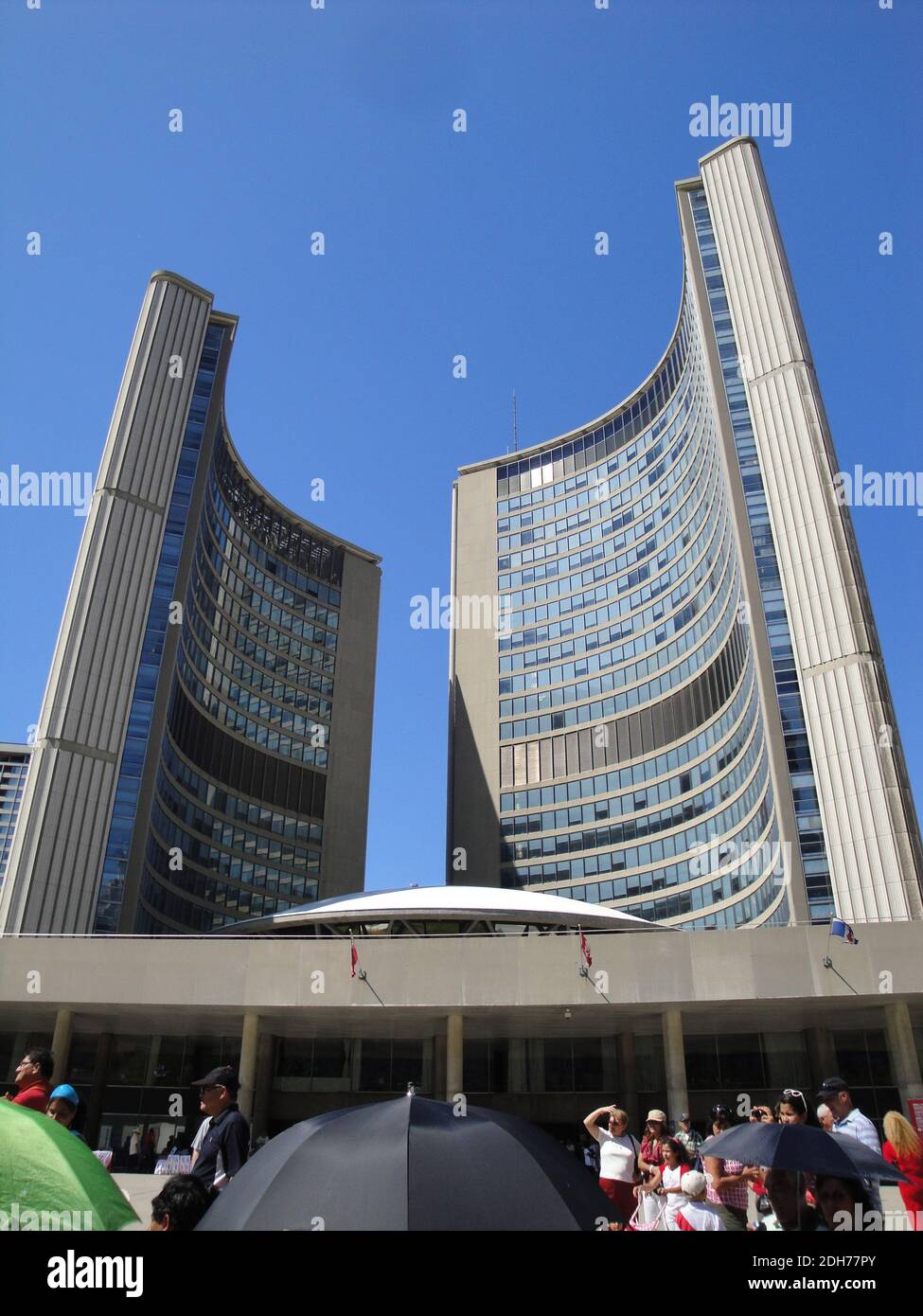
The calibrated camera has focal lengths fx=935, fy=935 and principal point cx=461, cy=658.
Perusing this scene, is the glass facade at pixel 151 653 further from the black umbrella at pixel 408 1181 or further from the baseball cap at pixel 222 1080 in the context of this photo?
the black umbrella at pixel 408 1181

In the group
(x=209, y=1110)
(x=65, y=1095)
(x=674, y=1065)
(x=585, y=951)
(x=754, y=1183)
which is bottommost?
(x=754, y=1183)

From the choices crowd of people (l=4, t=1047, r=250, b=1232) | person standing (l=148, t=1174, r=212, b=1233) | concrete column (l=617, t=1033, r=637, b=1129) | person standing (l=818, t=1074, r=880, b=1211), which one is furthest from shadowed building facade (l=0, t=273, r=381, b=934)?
person standing (l=148, t=1174, r=212, b=1233)

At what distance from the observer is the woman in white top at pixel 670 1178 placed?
25.6 feet

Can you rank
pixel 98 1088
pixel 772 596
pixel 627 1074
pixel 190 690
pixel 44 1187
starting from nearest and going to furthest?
pixel 44 1187 < pixel 627 1074 < pixel 98 1088 < pixel 772 596 < pixel 190 690

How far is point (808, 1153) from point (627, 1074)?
38223 mm

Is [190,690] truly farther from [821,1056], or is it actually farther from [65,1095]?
[65,1095]

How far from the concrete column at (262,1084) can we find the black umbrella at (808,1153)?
35676mm

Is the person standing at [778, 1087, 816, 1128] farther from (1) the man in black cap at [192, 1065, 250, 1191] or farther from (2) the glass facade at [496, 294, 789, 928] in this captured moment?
(2) the glass facade at [496, 294, 789, 928]

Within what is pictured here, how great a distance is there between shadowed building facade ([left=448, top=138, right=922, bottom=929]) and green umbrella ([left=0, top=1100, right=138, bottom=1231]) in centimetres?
4583

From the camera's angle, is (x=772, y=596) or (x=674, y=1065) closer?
(x=674, y=1065)

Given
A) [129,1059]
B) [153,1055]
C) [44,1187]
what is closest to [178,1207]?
[44,1187]

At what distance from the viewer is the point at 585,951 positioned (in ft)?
118
